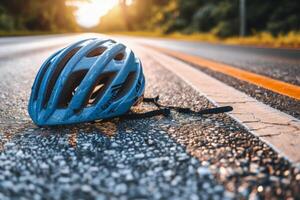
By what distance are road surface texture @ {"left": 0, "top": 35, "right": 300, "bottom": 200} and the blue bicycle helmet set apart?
0.09m

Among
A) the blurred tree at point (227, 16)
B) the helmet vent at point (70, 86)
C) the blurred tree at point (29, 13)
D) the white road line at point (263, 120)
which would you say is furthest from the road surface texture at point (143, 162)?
the blurred tree at point (29, 13)

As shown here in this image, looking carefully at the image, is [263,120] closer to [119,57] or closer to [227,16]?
[119,57]

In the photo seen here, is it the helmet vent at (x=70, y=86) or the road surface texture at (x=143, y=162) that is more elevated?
the helmet vent at (x=70, y=86)

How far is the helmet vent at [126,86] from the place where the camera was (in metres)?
2.54

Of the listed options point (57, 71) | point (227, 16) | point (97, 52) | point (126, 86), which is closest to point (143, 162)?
point (126, 86)

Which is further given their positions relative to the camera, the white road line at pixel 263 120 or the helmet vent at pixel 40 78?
the helmet vent at pixel 40 78

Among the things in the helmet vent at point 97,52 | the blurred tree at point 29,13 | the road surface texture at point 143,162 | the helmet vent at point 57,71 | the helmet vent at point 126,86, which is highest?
the blurred tree at point 29,13

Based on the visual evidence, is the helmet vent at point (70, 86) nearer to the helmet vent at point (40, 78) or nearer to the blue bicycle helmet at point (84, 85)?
the blue bicycle helmet at point (84, 85)

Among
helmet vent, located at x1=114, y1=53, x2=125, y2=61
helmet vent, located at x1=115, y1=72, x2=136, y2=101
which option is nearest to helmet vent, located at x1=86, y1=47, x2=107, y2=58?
helmet vent, located at x1=114, y1=53, x2=125, y2=61

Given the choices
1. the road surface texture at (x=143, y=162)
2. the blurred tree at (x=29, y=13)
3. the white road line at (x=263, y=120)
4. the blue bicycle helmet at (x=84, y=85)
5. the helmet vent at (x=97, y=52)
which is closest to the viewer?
the road surface texture at (x=143, y=162)

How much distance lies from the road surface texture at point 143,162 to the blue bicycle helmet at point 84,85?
9 cm

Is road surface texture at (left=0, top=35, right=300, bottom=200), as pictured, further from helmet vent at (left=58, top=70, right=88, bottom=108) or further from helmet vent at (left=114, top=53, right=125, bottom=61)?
helmet vent at (left=114, top=53, right=125, bottom=61)

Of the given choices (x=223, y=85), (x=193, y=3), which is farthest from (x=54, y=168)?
(x=193, y=3)

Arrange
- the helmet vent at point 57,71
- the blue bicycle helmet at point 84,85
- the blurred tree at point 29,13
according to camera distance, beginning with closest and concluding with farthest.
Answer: the blue bicycle helmet at point 84,85 < the helmet vent at point 57,71 < the blurred tree at point 29,13
